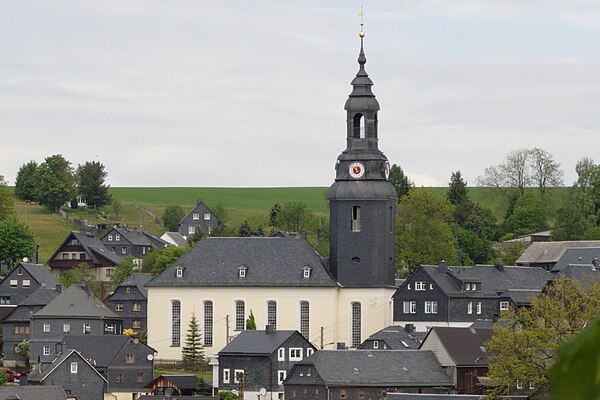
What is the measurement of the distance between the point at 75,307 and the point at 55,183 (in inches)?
2663

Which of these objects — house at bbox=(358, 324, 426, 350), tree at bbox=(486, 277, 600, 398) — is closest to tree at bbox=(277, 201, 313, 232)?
house at bbox=(358, 324, 426, 350)

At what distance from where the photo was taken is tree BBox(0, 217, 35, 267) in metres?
114

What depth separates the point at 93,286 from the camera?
108250 mm

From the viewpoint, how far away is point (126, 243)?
138 meters

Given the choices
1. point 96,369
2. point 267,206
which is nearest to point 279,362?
point 96,369

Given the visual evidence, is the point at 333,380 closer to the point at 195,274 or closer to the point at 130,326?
the point at 195,274

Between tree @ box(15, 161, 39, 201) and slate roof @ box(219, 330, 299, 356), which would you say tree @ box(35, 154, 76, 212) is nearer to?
tree @ box(15, 161, 39, 201)

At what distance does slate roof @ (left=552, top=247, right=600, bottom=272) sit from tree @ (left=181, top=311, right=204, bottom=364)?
77.6ft

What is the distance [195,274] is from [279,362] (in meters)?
14.3

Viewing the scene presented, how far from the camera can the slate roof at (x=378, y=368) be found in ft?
235

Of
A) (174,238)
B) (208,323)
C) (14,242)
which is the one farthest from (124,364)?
(174,238)

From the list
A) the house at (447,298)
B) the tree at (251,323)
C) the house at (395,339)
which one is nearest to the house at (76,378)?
the tree at (251,323)

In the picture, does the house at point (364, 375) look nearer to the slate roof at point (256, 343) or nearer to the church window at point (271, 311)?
the slate roof at point (256, 343)

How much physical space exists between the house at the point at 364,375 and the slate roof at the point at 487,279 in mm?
12675
